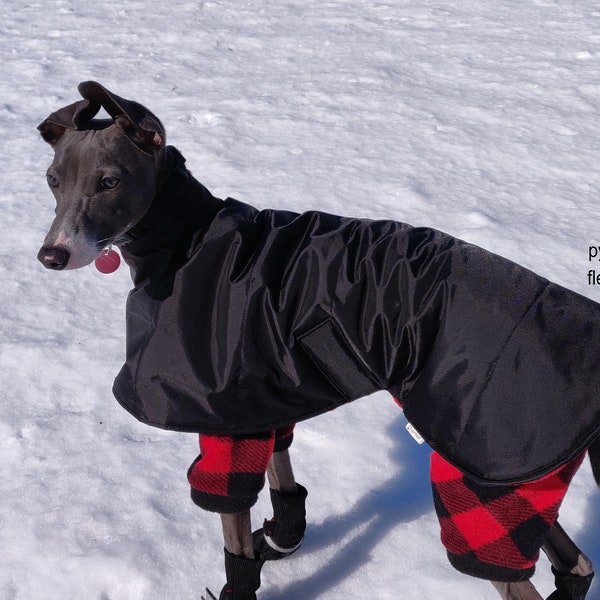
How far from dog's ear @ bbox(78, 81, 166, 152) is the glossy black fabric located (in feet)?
0.40

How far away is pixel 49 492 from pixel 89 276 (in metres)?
1.49

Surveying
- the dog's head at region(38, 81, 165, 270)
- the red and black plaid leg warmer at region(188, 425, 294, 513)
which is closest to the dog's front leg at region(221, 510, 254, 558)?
the red and black plaid leg warmer at region(188, 425, 294, 513)

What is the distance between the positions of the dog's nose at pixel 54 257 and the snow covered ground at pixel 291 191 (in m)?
1.02

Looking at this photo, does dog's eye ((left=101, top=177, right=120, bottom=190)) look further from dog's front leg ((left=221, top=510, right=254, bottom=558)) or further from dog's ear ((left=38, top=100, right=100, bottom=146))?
dog's front leg ((left=221, top=510, right=254, bottom=558))

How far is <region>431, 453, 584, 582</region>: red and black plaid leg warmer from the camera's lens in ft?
6.76

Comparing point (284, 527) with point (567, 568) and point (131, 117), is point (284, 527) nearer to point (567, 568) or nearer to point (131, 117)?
point (567, 568)

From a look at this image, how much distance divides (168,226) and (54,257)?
12.9 inches

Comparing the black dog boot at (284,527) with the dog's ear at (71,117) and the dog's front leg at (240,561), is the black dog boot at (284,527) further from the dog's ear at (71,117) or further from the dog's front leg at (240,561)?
the dog's ear at (71,117)

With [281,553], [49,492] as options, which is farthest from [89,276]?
[281,553]

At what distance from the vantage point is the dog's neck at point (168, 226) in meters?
2.32

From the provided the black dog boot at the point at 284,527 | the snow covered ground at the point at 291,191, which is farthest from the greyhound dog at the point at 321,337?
the snow covered ground at the point at 291,191

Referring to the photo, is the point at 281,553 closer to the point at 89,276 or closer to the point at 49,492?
the point at 49,492

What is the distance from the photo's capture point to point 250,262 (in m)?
2.29

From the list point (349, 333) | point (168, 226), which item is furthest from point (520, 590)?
point (168, 226)
